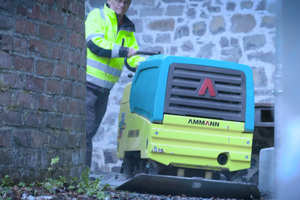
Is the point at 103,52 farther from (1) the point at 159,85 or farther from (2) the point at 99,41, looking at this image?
(1) the point at 159,85

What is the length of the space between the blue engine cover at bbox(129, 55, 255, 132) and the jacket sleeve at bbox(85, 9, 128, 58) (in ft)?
2.31

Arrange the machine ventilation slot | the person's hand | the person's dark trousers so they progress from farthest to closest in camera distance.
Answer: the person's dark trousers → the person's hand → the machine ventilation slot

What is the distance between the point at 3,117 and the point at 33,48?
56 cm

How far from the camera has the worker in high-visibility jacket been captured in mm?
7207

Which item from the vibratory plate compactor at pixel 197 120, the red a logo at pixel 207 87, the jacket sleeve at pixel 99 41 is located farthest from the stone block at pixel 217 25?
the red a logo at pixel 207 87

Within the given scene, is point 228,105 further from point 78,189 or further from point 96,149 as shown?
point 96,149

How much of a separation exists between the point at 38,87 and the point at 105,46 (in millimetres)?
2867

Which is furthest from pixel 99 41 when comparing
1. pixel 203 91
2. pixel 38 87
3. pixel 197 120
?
pixel 38 87

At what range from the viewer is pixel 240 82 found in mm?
6109

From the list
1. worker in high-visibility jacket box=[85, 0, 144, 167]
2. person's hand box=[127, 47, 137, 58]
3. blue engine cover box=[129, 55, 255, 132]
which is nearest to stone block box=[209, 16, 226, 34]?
worker in high-visibility jacket box=[85, 0, 144, 167]

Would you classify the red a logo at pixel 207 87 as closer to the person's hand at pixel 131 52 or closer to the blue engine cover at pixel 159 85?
the blue engine cover at pixel 159 85

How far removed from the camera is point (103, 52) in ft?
23.7

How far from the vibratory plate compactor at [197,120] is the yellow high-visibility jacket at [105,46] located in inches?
41.3

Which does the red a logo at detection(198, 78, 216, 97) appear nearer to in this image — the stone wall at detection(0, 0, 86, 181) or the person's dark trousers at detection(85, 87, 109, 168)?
the stone wall at detection(0, 0, 86, 181)
